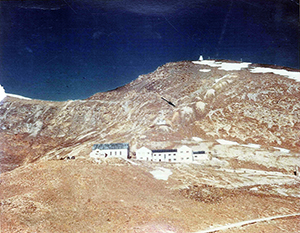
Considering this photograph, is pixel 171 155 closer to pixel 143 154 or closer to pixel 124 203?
pixel 143 154

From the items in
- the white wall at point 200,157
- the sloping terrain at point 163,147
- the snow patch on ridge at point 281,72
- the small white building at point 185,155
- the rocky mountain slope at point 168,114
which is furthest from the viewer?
the snow patch on ridge at point 281,72

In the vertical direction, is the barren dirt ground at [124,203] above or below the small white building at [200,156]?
below

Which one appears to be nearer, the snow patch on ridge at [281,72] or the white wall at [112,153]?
the white wall at [112,153]

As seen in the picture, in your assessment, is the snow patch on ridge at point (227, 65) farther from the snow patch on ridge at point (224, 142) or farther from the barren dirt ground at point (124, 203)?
the barren dirt ground at point (124, 203)

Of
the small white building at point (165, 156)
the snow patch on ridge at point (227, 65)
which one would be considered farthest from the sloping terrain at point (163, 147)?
the small white building at point (165, 156)

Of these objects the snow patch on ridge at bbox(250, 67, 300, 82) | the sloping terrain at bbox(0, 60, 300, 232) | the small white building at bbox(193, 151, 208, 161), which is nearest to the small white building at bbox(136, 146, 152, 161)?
the sloping terrain at bbox(0, 60, 300, 232)

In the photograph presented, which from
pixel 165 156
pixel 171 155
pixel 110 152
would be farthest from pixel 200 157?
pixel 110 152

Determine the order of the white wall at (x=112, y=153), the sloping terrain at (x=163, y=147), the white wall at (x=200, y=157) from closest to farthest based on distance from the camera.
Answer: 1. the sloping terrain at (x=163, y=147)
2. the white wall at (x=112, y=153)
3. the white wall at (x=200, y=157)
